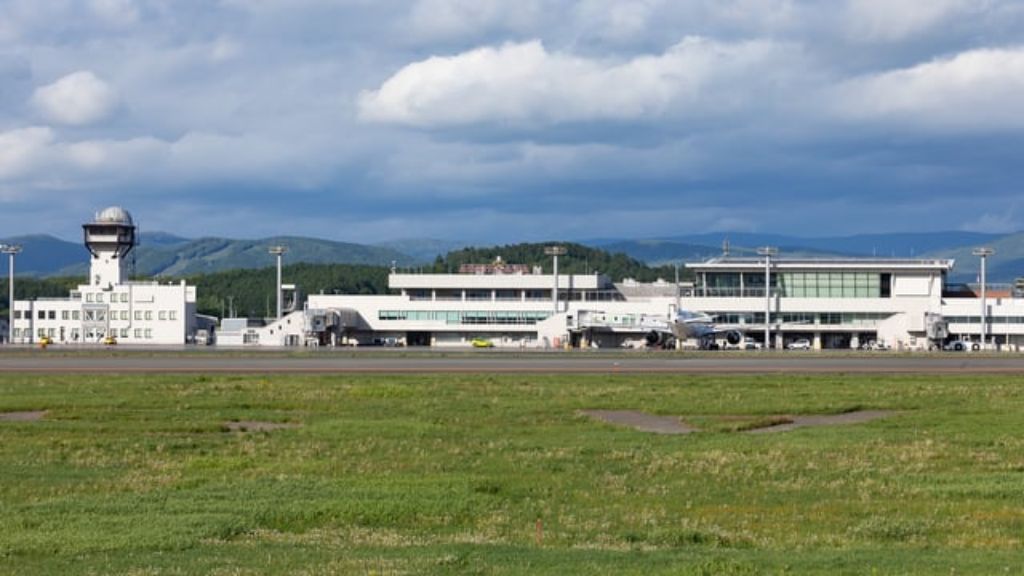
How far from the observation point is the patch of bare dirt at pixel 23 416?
4328 cm

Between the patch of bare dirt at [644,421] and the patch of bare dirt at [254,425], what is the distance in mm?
10227

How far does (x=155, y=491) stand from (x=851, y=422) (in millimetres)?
24289

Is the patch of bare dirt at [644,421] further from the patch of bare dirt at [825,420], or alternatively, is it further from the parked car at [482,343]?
the parked car at [482,343]

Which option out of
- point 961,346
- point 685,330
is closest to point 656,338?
point 685,330

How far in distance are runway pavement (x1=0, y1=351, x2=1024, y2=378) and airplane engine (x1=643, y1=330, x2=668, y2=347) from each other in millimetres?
37747

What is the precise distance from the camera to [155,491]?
2625 cm

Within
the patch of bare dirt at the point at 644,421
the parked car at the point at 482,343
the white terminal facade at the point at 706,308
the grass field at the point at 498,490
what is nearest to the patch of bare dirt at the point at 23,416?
the grass field at the point at 498,490

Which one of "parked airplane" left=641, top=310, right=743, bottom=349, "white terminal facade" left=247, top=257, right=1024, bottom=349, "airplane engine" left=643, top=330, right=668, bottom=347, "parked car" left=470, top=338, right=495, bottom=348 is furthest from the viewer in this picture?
"white terminal facade" left=247, top=257, right=1024, bottom=349

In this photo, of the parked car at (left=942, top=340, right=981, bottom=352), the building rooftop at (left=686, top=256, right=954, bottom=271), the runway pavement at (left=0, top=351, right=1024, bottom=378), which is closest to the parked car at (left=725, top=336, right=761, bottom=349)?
the building rooftop at (left=686, top=256, right=954, bottom=271)

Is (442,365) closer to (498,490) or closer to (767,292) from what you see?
(498,490)

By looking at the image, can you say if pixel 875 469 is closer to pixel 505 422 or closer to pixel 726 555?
pixel 726 555

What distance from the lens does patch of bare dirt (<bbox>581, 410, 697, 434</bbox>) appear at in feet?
132

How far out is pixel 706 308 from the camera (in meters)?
156

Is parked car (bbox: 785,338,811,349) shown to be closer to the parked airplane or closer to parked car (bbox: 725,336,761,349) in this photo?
parked car (bbox: 725,336,761,349)
